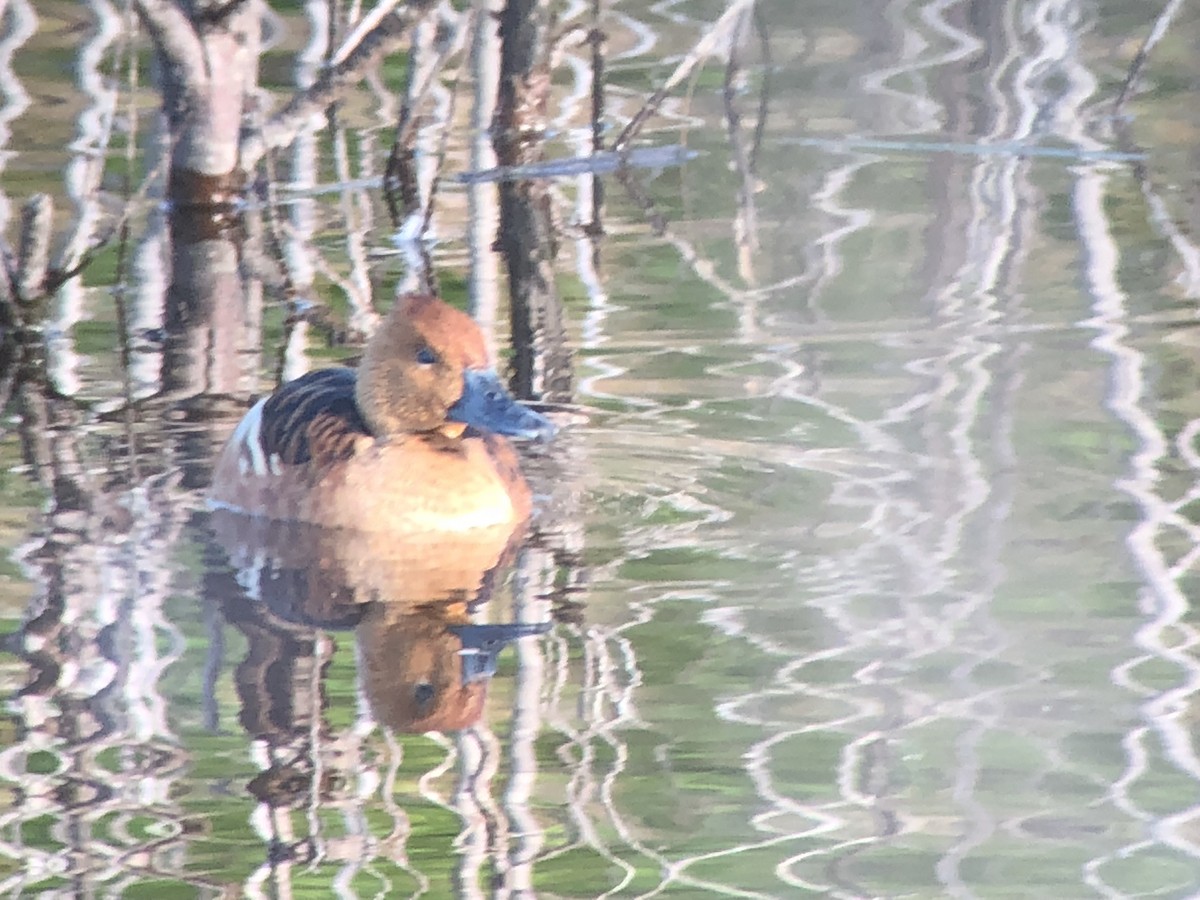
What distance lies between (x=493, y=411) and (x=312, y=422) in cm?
51

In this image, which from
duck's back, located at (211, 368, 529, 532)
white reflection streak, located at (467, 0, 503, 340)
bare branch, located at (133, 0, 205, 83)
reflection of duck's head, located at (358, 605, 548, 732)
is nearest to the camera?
reflection of duck's head, located at (358, 605, 548, 732)

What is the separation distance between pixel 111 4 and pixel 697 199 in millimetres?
3953

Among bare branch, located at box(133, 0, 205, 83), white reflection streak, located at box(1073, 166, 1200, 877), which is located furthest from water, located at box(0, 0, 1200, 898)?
bare branch, located at box(133, 0, 205, 83)

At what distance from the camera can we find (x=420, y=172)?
10.9m

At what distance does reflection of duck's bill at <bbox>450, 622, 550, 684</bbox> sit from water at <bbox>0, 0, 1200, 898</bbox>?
0.05m

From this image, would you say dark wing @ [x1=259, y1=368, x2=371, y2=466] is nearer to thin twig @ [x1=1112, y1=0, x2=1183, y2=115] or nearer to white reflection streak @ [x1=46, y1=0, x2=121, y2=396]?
white reflection streak @ [x1=46, y1=0, x2=121, y2=396]

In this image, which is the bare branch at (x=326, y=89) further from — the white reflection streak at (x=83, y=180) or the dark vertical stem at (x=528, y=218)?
the dark vertical stem at (x=528, y=218)

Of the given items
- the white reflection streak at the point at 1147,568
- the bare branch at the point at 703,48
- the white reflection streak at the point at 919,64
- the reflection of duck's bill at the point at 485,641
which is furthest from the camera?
the white reflection streak at the point at 919,64

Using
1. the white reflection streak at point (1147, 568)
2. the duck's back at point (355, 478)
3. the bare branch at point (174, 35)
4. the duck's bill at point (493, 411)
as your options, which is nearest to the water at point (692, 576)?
the white reflection streak at point (1147, 568)

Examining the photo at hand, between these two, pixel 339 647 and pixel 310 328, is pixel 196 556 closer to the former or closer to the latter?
pixel 339 647

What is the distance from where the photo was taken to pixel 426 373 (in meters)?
6.63

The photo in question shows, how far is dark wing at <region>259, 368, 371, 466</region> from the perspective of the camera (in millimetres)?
6602

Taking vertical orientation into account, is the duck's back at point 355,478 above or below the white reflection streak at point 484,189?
below

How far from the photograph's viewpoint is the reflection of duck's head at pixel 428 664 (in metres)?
5.13
